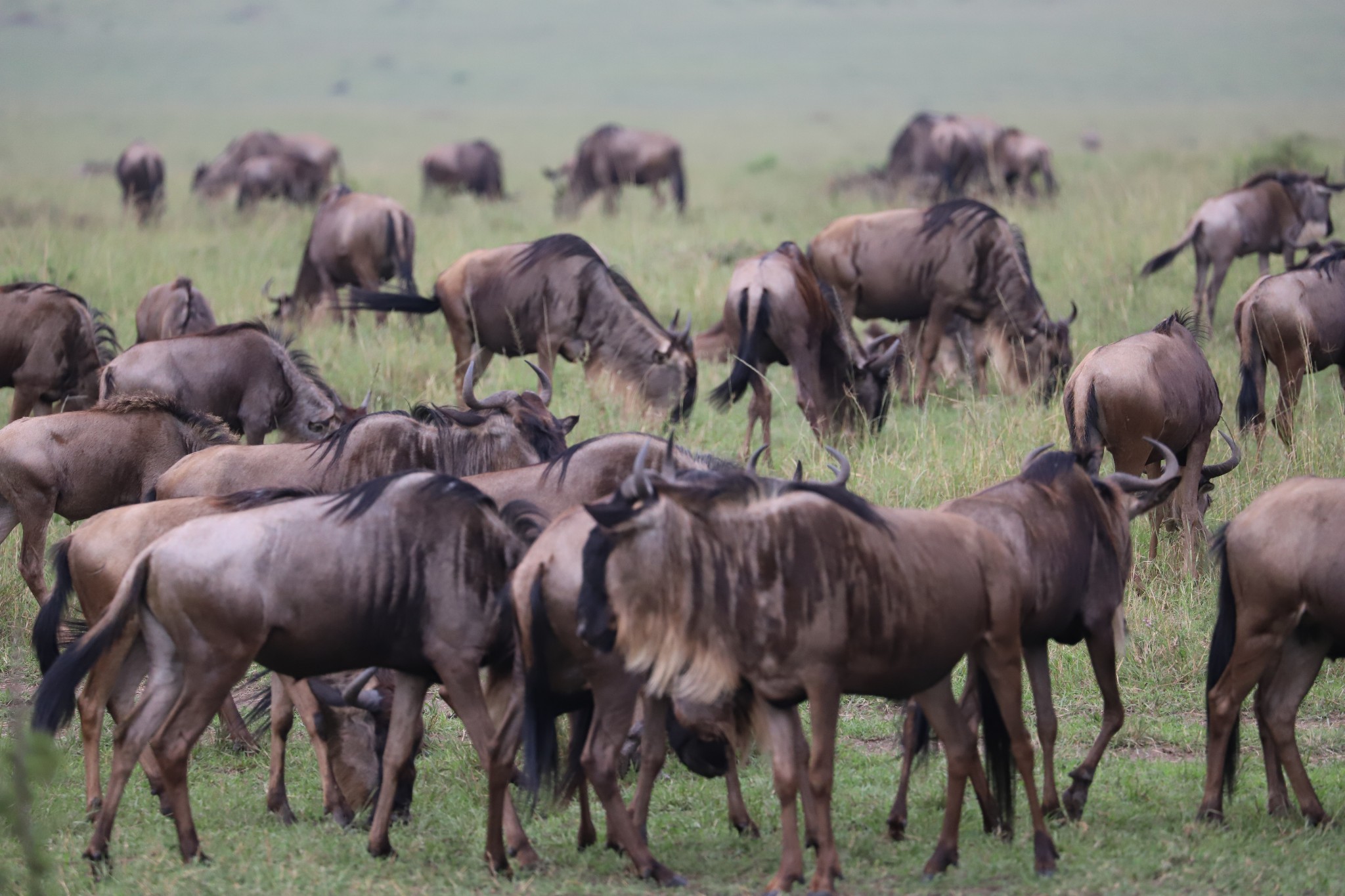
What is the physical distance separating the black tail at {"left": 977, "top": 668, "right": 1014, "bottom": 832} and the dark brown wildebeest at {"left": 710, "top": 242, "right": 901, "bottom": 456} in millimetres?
4798

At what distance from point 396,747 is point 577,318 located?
591 cm

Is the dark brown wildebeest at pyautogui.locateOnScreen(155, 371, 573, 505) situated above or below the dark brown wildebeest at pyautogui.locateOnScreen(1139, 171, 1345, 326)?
below

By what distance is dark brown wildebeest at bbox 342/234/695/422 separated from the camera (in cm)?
1008

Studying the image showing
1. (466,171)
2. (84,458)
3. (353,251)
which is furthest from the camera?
(466,171)

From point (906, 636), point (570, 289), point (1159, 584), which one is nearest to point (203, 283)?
point (570, 289)

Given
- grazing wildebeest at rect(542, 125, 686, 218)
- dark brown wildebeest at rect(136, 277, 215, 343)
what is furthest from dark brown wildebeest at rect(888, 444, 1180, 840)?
grazing wildebeest at rect(542, 125, 686, 218)

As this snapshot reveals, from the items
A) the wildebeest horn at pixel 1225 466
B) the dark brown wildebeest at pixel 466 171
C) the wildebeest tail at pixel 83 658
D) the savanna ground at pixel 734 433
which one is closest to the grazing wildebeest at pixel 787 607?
the savanna ground at pixel 734 433

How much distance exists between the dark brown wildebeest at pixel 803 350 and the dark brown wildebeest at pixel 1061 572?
4.43 meters

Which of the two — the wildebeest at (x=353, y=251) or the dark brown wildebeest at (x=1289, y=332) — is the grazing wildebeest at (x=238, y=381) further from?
the dark brown wildebeest at (x=1289, y=332)

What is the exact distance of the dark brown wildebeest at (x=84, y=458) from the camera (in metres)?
6.61

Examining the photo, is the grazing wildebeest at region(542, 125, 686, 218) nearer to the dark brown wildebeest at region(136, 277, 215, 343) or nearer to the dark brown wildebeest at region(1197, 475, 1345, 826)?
the dark brown wildebeest at region(136, 277, 215, 343)

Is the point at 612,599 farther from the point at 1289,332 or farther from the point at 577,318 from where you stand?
the point at 577,318

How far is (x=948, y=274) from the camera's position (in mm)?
10664

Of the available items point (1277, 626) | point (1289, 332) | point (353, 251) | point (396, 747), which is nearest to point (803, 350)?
point (1289, 332)
